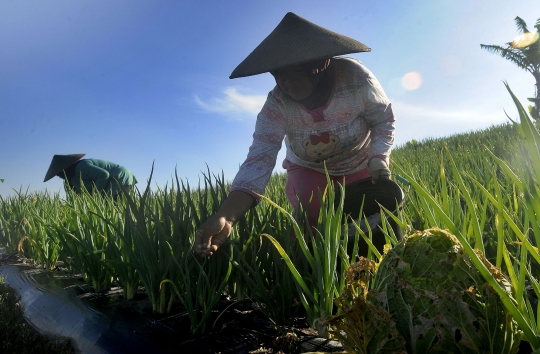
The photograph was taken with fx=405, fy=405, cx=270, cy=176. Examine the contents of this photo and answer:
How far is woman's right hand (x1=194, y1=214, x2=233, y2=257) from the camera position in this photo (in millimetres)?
1401

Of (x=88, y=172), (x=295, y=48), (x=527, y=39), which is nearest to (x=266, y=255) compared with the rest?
(x=295, y=48)

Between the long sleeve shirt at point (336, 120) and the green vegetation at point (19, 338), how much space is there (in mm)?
1231

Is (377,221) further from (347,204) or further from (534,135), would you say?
(534,135)

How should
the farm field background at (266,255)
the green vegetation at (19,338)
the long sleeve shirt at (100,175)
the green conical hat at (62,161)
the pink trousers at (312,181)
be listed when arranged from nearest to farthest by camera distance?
the farm field background at (266,255), the green vegetation at (19,338), the pink trousers at (312,181), the long sleeve shirt at (100,175), the green conical hat at (62,161)

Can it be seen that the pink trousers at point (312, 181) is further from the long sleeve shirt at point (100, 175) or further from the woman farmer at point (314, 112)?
the long sleeve shirt at point (100, 175)

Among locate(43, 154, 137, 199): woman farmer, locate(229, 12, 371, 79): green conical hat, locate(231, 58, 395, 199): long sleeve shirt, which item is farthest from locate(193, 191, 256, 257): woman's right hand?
locate(43, 154, 137, 199): woman farmer

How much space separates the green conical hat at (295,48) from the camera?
6.04ft

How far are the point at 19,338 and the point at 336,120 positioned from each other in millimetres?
1997

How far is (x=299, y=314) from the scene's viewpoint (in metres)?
1.46

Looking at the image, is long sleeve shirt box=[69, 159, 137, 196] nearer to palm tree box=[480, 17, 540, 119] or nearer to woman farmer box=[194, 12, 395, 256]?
woman farmer box=[194, 12, 395, 256]

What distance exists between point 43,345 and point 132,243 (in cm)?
71

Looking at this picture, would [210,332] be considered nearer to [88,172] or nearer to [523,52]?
[88,172]

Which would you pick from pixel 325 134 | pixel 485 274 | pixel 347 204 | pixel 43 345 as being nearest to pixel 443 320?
pixel 485 274

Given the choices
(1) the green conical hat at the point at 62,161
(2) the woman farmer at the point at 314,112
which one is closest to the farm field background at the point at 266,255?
(2) the woman farmer at the point at 314,112
